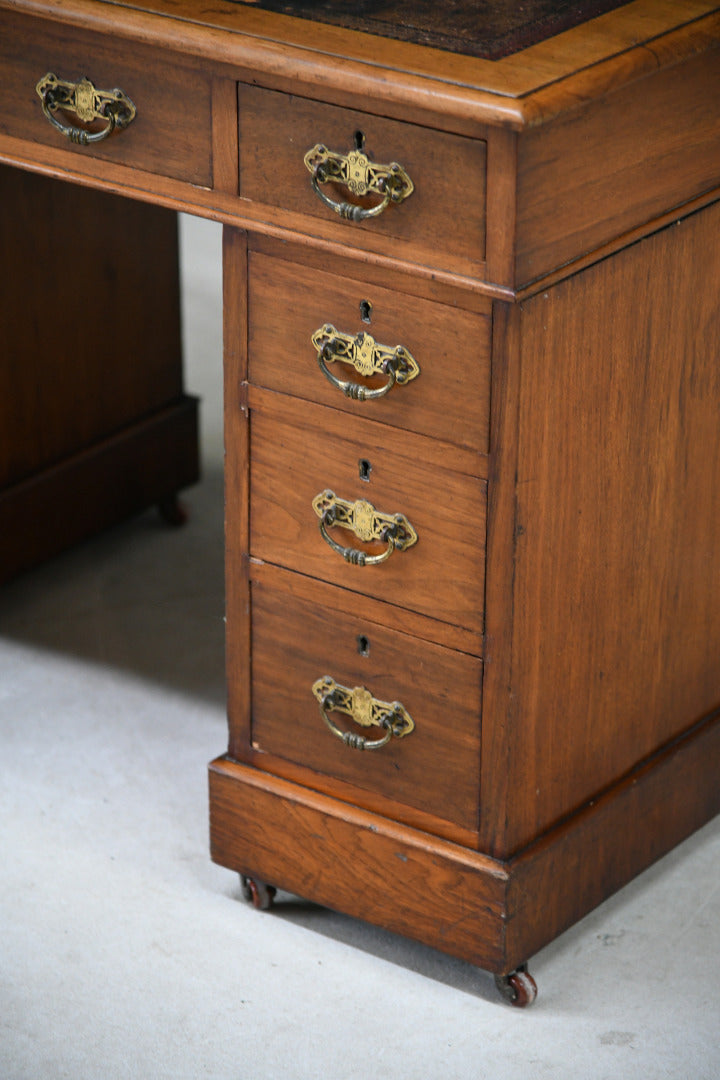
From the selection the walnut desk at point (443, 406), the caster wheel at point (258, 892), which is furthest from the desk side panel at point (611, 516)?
the caster wheel at point (258, 892)

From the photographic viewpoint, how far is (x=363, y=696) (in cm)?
217

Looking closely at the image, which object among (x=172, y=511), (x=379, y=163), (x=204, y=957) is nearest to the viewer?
(x=379, y=163)

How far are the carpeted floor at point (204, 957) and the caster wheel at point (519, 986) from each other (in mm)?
17

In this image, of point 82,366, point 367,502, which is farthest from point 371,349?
point 82,366

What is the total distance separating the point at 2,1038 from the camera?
2.15 meters

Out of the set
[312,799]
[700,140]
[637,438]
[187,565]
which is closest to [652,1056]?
[312,799]

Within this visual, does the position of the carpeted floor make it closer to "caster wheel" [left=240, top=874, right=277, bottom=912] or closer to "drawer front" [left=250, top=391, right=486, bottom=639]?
"caster wheel" [left=240, top=874, right=277, bottom=912]

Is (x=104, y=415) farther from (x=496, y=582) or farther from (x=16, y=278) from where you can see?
(x=496, y=582)

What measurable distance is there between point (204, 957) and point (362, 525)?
0.57 meters

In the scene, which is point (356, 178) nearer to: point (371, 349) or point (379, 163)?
point (379, 163)

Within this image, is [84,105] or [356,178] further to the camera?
[84,105]

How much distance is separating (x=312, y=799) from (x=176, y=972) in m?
0.26

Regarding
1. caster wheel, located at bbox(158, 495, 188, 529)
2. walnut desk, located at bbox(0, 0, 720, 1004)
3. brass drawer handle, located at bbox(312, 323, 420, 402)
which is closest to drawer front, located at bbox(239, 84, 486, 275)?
walnut desk, located at bbox(0, 0, 720, 1004)

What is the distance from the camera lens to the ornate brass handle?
190cm
